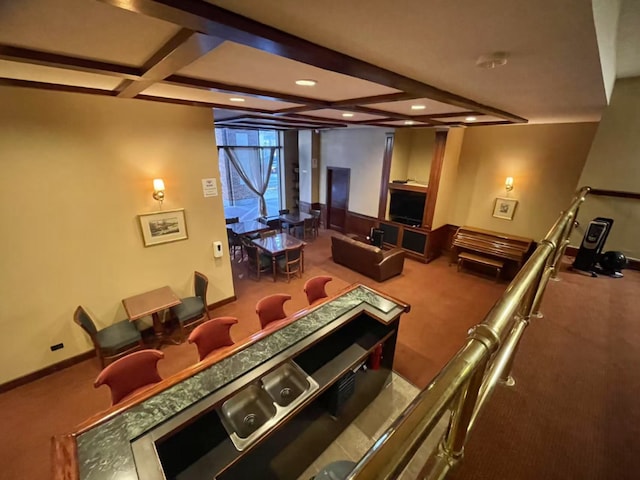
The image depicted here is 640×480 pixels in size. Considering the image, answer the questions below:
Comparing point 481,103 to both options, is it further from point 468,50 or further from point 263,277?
point 263,277

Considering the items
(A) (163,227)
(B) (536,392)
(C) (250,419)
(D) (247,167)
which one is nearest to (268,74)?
(C) (250,419)

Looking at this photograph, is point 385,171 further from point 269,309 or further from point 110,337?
point 110,337

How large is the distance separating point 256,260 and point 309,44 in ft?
16.1

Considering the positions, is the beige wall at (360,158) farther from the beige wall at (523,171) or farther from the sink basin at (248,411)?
the sink basin at (248,411)

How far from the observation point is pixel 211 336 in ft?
8.85

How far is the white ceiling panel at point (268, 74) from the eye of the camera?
5.41 feet

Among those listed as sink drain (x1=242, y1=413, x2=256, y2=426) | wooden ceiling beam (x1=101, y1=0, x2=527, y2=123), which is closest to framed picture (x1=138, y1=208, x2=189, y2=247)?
sink drain (x1=242, y1=413, x2=256, y2=426)

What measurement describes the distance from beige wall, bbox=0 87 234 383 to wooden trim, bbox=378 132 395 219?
15.1ft

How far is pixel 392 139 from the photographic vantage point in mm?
6816

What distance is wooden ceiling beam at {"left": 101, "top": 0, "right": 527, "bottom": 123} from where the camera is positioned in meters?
1.00

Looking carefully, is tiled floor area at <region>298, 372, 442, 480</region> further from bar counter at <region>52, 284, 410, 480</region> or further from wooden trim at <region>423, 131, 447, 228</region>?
wooden trim at <region>423, 131, 447, 228</region>

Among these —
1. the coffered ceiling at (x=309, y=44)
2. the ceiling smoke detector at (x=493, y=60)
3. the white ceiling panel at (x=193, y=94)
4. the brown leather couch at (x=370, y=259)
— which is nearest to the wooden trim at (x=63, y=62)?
the coffered ceiling at (x=309, y=44)

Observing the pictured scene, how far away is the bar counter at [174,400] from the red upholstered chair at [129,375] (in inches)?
21.2

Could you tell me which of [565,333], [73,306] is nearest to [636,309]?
[565,333]
